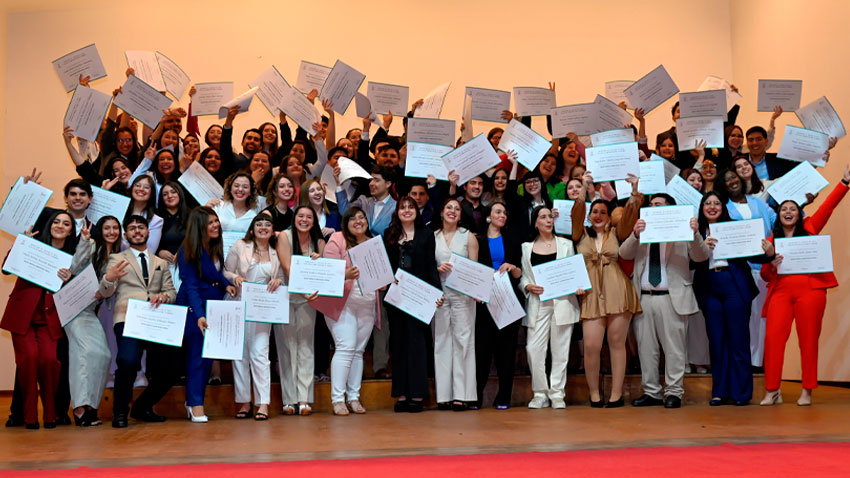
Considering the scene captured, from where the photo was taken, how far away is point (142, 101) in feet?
23.4

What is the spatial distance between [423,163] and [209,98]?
2.29m

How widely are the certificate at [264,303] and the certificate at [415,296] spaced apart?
0.76m

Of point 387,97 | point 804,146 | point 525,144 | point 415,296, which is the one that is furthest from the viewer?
point 387,97

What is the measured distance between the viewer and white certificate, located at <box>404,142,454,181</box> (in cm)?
695

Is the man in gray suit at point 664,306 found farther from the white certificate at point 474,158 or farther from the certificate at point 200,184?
the certificate at point 200,184

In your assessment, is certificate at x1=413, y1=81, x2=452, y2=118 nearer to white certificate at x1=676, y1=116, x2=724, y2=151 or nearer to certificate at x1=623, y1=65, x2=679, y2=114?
certificate at x1=623, y1=65, x2=679, y2=114

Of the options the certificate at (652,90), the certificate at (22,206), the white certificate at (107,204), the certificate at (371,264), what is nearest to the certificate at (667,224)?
the certificate at (652,90)

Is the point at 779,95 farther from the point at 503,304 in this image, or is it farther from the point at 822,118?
the point at 503,304

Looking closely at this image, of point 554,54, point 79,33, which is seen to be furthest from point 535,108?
point 79,33

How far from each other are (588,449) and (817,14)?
20.5ft

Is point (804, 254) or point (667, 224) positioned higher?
point (667, 224)

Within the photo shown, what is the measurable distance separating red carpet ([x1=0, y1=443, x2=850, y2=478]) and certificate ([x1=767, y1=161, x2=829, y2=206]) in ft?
9.93

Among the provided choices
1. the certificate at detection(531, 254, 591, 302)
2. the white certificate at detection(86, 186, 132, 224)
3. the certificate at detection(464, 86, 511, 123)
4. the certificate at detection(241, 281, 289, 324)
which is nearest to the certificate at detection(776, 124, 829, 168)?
the certificate at detection(531, 254, 591, 302)

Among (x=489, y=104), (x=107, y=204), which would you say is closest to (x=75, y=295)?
(x=107, y=204)
